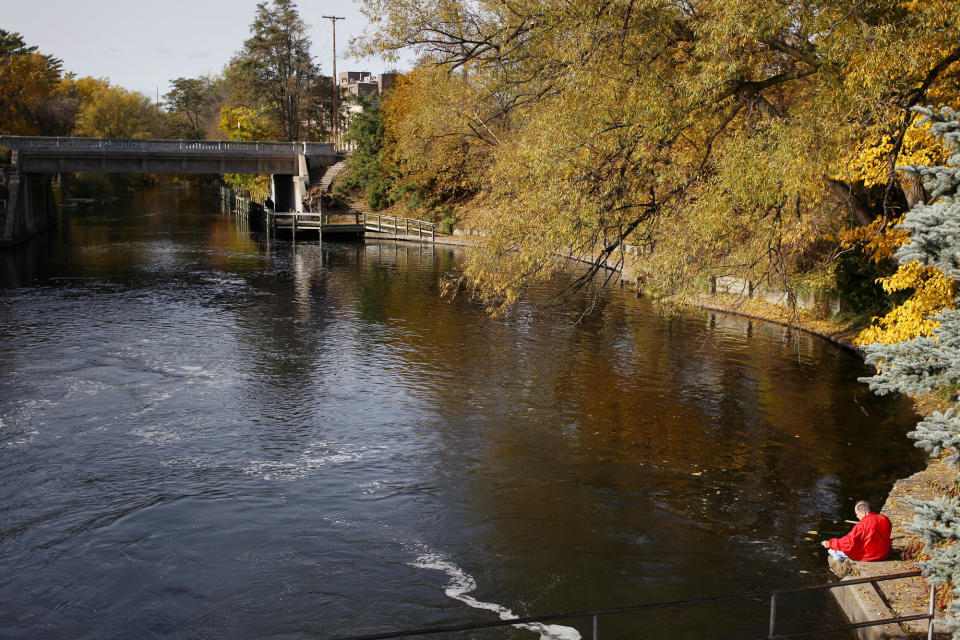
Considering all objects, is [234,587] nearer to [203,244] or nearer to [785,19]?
[785,19]

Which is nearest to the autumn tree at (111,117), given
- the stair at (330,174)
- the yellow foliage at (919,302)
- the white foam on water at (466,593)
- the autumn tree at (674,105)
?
the stair at (330,174)

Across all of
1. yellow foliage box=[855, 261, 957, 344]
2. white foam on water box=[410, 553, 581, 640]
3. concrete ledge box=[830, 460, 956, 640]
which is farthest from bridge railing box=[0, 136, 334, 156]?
concrete ledge box=[830, 460, 956, 640]

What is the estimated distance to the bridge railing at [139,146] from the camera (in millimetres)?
52875

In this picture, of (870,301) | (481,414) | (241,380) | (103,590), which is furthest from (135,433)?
(870,301)

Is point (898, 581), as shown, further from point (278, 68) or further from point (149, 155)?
point (278, 68)

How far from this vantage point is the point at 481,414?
63.0 ft

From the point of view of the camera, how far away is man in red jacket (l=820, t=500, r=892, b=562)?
11.2m

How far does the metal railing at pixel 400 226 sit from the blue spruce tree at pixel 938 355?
155 ft

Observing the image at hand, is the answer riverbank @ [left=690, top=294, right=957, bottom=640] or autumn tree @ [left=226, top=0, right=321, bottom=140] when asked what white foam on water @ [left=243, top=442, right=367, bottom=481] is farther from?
autumn tree @ [left=226, top=0, right=321, bottom=140]

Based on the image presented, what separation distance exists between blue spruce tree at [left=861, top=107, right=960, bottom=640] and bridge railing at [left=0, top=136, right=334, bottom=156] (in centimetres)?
5618

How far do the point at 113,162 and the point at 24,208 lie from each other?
7814 mm

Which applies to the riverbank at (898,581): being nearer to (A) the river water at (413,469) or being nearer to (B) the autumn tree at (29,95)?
(A) the river water at (413,469)

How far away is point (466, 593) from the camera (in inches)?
452

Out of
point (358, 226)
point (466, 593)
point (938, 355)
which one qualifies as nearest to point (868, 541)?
point (938, 355)
